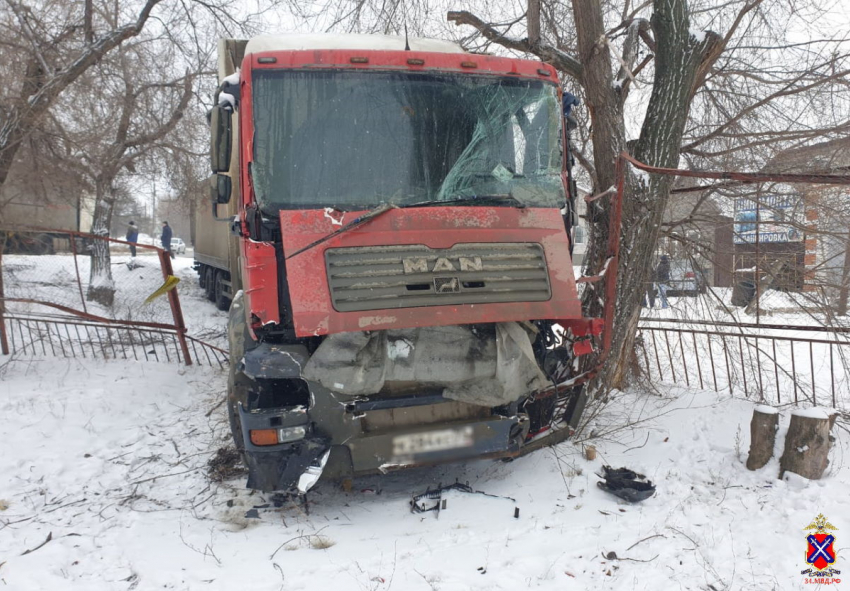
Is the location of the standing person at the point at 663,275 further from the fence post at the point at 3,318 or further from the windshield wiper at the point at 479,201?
the fence post at the point at 3,318

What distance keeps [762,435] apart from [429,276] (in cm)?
263

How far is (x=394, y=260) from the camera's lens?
12.2 feet

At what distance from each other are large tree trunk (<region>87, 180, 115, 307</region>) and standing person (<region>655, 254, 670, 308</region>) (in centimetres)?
1025

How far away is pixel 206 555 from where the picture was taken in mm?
3391

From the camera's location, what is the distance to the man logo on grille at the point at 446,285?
12.0ft

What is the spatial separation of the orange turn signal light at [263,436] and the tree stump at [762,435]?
3285 mm

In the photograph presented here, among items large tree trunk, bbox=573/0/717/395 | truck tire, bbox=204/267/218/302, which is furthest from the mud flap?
truck tire, bbox=204/267/218/302

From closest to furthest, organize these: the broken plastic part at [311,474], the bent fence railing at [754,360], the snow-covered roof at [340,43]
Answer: the broken plastic part at [311,474], the snow-covered roof at [340,43], the bent fence railing at [754,360]

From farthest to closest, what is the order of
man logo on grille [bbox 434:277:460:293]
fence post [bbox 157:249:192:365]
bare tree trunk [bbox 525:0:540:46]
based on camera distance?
fence post [bbox 157:249:192:365] < bare tree trunk [bbox 525:0:540:46] < man logo on grille [bbox 434:277:460:293]

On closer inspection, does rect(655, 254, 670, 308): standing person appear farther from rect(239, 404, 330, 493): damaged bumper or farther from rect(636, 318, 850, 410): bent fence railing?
rect(239, 404, 330, 493): damaged bumper

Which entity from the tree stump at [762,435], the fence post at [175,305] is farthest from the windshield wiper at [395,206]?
the fence post at [175,305]

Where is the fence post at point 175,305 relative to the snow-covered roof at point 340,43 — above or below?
below

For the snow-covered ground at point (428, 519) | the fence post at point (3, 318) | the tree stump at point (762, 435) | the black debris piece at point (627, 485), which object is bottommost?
the snow-covered ground at point (428, 519)

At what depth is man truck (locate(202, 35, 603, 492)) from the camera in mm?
3613
